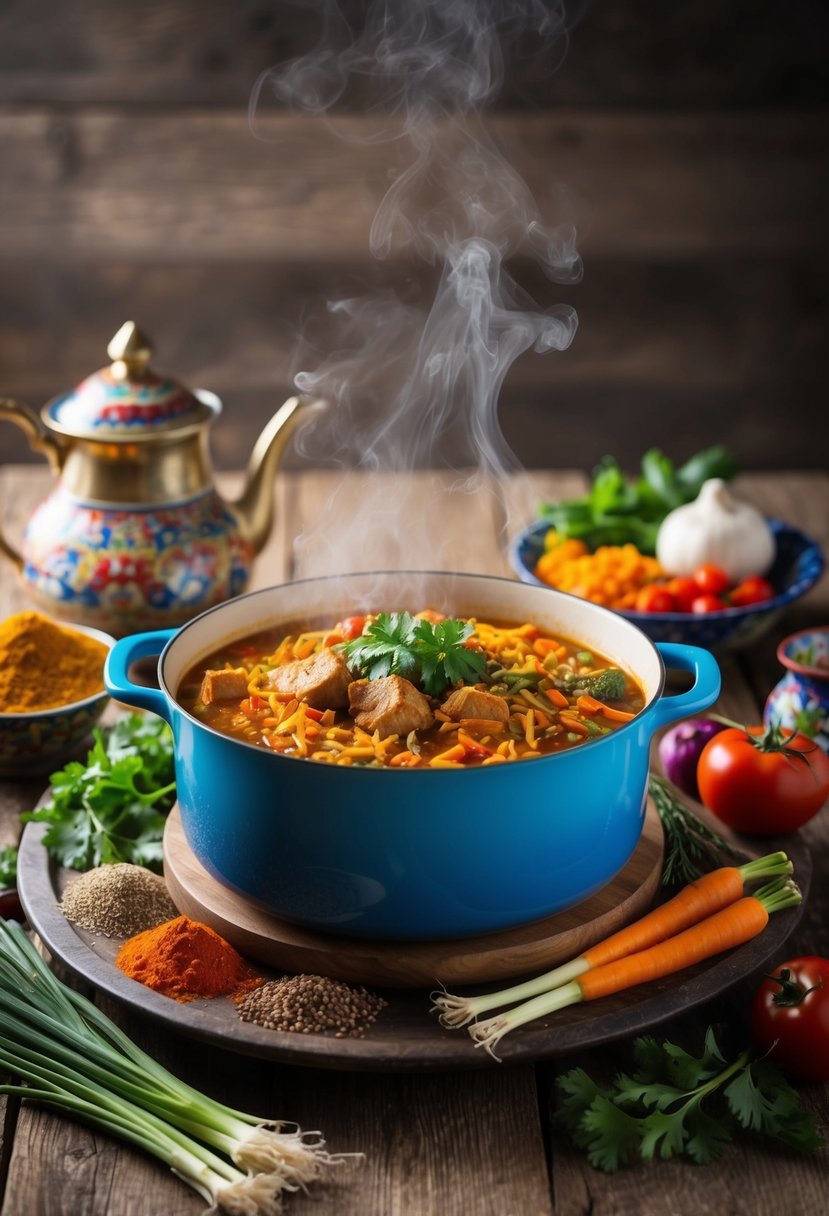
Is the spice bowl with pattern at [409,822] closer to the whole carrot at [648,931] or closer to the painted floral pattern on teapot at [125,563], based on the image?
the whole carrot at [648,931]

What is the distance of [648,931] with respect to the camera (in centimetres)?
198

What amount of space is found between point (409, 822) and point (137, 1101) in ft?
1.70

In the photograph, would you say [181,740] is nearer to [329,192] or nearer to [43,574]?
[43,574]

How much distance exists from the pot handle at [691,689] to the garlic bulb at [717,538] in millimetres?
1238

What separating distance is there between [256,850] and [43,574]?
1.44m

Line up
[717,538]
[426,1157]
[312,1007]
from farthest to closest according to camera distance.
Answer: [717,538]
[312,1007]
[426,1157]

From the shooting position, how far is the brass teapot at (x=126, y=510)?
303 cm

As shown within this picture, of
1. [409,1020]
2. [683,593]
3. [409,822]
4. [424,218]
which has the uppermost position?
[409,822]

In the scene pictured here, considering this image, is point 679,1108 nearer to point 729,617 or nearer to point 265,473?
point 729,617

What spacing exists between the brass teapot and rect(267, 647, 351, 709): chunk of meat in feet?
3.24

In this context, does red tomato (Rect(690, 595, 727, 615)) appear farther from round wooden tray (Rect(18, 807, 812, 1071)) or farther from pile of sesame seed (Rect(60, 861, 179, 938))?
pile of sesame seed (Rect(60, 861, 179, 938))

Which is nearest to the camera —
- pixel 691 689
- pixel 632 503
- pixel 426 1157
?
pixel 426 1157

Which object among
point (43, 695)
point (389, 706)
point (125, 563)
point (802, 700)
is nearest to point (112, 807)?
point (43, 695)

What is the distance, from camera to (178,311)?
21.3 feet
